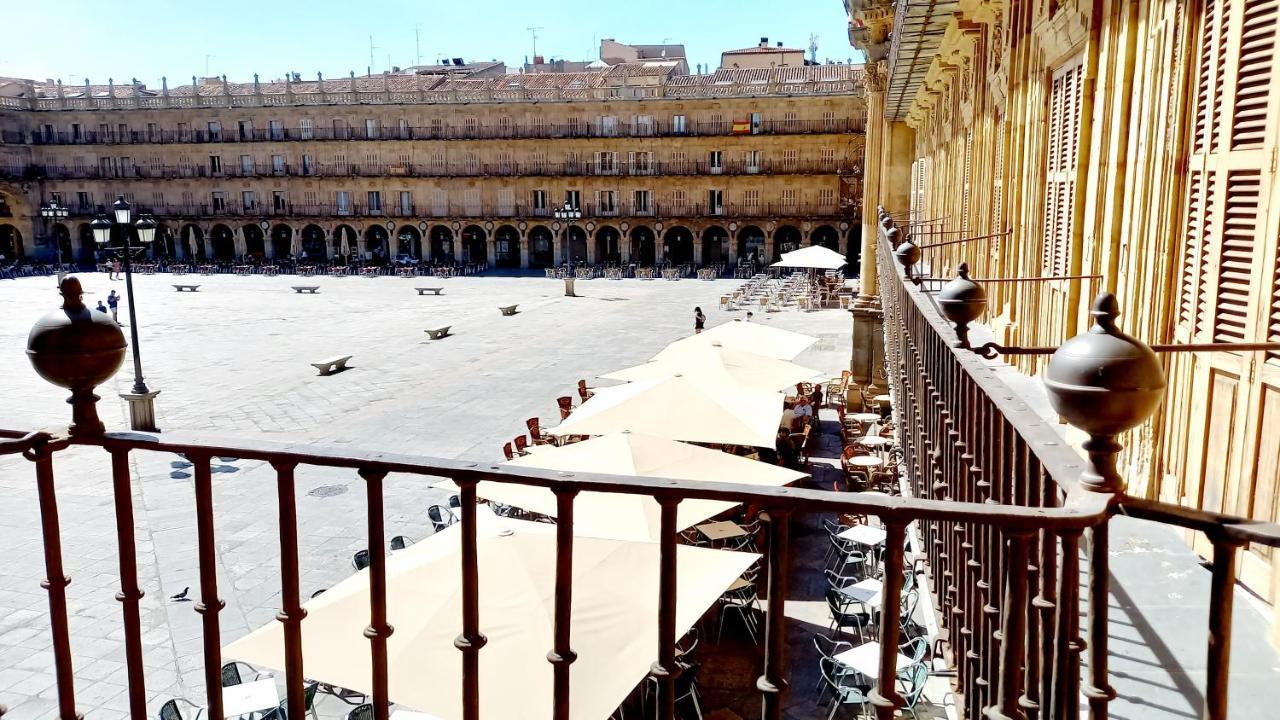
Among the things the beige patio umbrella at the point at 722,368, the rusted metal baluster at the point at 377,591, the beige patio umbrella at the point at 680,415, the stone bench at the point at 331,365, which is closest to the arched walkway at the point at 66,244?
the stone bench at the point at 331,365

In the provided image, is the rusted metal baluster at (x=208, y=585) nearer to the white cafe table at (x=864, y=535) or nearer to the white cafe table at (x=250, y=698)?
the white cafe table at (x=250, y=698)

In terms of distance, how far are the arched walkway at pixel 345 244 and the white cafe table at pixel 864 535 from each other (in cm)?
4684

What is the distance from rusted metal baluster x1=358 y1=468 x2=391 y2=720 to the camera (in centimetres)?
222

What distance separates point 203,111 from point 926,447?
55.8 meters

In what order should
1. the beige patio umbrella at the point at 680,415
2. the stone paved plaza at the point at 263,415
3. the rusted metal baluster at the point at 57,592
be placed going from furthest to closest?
the beige patio umbrella at the point at 680,415
the stone paved plaza at the point at 263,415
the rusted metal baluster at the point at 57,592

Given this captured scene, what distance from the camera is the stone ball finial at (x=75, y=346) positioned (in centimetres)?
221

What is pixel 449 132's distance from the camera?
49844 millimetres

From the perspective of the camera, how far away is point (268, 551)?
9562 millimetres

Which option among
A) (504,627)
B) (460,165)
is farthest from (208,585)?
(460,165)

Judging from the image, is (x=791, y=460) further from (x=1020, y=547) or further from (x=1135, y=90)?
(x=1020, y=547)

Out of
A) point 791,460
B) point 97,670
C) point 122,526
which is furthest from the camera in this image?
point 791,460

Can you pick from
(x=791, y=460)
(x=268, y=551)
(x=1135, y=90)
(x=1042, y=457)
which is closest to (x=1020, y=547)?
(x=1042, y=457)

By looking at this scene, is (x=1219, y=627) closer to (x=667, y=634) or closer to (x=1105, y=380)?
(x=1105, y=380)

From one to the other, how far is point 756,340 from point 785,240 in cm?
3385
